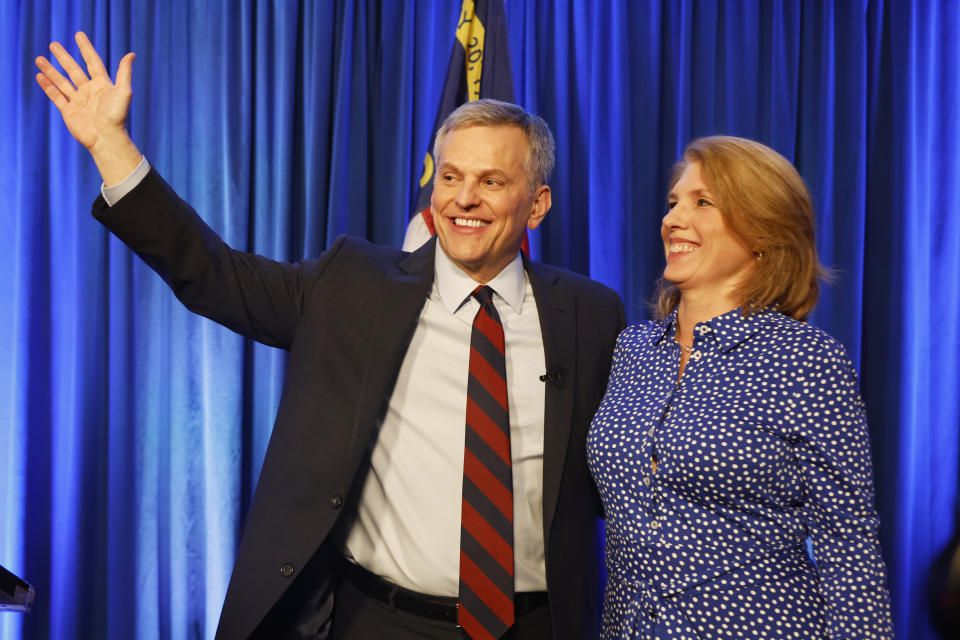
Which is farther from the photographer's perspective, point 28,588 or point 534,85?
point 534,85

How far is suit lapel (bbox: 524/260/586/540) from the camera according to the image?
1.93 metres

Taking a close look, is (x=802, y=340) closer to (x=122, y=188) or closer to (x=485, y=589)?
(x=485, y=589)

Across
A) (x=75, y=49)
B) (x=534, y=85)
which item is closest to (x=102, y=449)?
(x=75, y=49)

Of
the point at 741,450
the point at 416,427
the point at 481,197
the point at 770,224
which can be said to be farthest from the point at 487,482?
the point at 770,224

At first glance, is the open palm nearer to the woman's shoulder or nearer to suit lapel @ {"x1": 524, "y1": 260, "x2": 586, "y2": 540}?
suit lapel @ {"x1": 524, "y1": 260, "x2": 586, "y2": 540}

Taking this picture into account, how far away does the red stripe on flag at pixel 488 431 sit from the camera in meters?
1.90

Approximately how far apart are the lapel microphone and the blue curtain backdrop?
55.7 inches

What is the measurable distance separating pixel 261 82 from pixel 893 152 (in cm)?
266

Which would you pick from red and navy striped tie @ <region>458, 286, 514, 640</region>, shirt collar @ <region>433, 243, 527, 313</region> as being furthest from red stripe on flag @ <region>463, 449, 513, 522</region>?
shirt collar @ <region>433, 243, 527, 313</region>

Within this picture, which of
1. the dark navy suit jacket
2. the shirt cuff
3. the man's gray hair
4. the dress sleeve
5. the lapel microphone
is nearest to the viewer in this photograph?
the dress sleeve

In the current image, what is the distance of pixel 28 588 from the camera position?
1.54 m

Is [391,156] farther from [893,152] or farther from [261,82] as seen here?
[893,152]

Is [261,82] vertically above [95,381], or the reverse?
[261,82]

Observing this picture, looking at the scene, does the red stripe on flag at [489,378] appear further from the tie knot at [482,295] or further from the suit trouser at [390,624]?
the suit trouser at [390,624]
